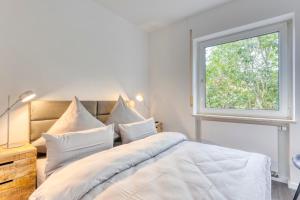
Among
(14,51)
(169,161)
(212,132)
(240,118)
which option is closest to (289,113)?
(240,118)

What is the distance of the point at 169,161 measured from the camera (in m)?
1.42

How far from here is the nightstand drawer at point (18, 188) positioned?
1.36m

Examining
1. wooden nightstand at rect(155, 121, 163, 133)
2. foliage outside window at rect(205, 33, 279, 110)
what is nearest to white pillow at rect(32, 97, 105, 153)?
wooden nightstand at rect(155, 121, 163, 133)

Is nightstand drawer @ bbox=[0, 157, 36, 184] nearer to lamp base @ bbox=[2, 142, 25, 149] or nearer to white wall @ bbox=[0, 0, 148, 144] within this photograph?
lamp base @ bbox=[2, 142, 25, 149]

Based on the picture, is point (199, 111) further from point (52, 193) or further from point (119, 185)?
point (52, 193)

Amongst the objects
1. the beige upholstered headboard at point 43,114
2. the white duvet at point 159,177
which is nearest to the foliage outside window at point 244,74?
the white duvet at point 159,177

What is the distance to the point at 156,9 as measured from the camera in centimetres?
269

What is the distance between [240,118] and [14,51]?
9.25 ft

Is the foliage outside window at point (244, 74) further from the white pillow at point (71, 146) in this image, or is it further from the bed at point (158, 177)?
the white pillow at point (71, 146)

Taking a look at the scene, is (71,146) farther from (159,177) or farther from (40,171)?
(159,177)

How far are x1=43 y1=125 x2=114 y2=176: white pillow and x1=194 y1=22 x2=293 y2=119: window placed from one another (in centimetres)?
185

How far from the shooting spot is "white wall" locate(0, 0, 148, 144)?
1767 mm

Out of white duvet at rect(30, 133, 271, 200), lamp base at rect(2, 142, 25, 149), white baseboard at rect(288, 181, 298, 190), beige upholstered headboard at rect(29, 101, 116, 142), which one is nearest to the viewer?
white duvet at rect(30, 133, 271, 200)

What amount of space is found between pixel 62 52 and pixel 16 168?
135 cm
